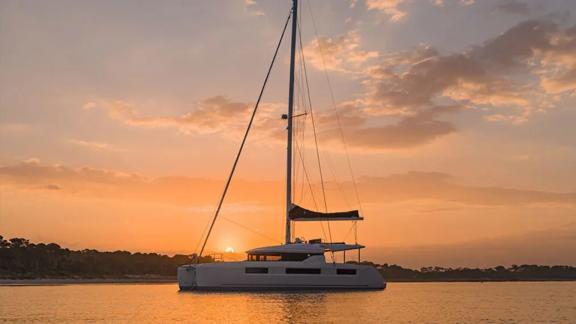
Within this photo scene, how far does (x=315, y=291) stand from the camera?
3684cm

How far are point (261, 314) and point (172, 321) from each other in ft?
13.5

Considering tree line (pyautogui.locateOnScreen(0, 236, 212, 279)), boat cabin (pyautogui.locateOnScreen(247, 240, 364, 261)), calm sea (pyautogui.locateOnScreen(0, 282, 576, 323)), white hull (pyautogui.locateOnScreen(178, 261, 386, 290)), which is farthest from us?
tree line (pyautogui.locateOnScreen(0, 236, 212, 279))

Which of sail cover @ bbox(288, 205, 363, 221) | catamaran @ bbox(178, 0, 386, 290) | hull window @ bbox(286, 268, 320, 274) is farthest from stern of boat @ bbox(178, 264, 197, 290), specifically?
sail cover @ bbox(288, 205, 363, 221)

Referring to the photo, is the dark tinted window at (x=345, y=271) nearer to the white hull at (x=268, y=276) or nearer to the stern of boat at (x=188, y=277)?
the white hull at (x=268, y=276)

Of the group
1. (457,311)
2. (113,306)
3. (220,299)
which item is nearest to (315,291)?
(220,299)

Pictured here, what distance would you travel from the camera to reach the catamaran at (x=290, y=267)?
3612 cm

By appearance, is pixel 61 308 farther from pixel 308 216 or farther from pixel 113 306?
pixel 308 216

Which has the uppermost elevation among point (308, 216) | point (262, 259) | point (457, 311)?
point (308, 216)

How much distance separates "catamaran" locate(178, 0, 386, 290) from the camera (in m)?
36.1

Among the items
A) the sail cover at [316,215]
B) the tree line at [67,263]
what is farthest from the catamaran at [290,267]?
the tree line at [67,263]

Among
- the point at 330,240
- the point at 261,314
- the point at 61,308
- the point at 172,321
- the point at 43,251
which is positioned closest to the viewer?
the point at 172,321

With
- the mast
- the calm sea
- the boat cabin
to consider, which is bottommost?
the calm sea

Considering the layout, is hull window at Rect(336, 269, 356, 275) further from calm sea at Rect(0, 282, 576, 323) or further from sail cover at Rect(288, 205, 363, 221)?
sail cover at Rect(288, 205, 363, 221)

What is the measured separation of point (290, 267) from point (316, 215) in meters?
3.49
